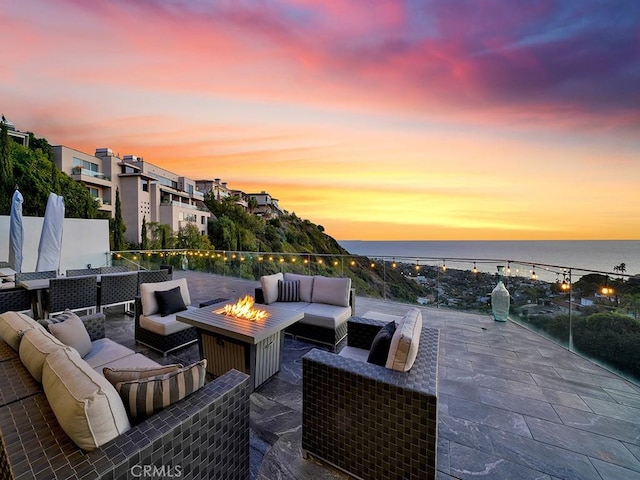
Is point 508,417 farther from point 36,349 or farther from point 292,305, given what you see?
point 36,349

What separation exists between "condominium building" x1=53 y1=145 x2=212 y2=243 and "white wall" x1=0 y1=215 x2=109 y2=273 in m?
12.4

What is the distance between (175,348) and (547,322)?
5.69 meters

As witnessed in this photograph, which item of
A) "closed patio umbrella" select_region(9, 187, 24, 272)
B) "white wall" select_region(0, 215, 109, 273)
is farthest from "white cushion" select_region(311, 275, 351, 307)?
"white wall" select_region(0, 215, 109, 273)

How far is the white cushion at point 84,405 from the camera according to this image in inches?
41.2

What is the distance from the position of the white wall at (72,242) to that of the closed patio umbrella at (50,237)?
3740mm

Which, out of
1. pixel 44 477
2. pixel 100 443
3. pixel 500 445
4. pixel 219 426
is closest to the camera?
pixel 44 477

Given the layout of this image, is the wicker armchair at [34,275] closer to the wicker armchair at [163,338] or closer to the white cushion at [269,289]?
the wicker armchair at [163,338]

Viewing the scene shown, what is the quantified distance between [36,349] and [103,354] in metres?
1.10

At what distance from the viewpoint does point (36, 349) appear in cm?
153

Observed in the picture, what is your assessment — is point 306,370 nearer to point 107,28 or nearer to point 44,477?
point 44,477

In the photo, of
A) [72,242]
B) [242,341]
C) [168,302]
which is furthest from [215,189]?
[242,341]

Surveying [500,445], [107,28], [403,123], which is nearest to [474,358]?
[500,445]

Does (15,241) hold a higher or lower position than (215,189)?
lower

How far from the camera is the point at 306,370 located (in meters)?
1.89
